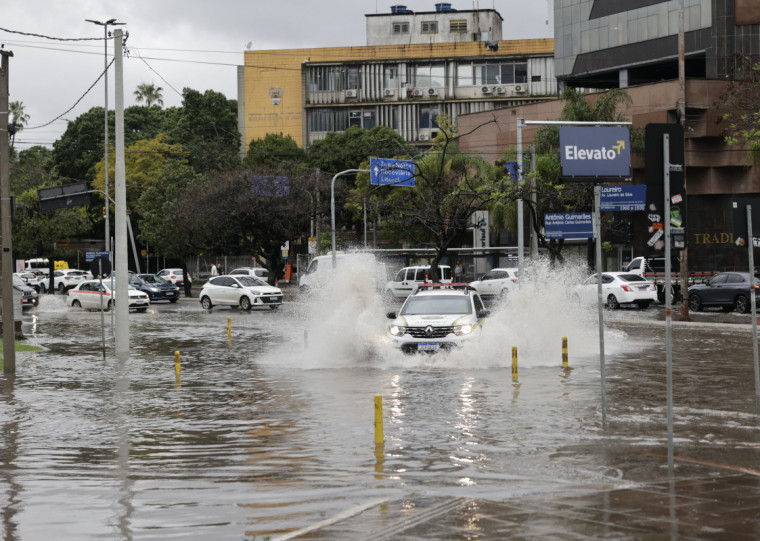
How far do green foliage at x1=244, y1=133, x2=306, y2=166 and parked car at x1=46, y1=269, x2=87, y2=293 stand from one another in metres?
16.2

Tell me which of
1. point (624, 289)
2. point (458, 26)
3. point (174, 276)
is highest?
point (458, 26)

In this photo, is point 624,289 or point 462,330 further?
point 624,289

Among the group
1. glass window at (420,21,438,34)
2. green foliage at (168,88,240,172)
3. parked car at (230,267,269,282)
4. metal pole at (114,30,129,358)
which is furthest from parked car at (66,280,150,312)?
glass window at (420,21,438,34)

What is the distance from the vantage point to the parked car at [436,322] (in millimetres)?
20906

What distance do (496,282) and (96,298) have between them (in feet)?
65.1

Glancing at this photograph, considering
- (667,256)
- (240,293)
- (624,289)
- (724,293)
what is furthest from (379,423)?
(240,293)

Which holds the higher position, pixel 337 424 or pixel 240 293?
pixel 240 293

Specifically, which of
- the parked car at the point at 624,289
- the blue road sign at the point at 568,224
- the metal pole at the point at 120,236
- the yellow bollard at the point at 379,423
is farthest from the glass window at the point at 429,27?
the yellow bollard at the point at 379,423

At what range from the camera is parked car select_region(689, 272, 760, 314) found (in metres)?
40.1

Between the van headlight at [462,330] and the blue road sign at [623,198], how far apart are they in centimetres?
3031

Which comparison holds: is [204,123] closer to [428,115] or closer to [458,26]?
[428,115]

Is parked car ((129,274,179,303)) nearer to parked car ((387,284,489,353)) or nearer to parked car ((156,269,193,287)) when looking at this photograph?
parked car ((156,269,193,287))

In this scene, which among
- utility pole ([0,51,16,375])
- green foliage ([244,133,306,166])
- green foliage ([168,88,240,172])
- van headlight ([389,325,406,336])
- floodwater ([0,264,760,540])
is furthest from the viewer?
green foliage ([168,88,240,172])

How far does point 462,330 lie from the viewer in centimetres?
2100
